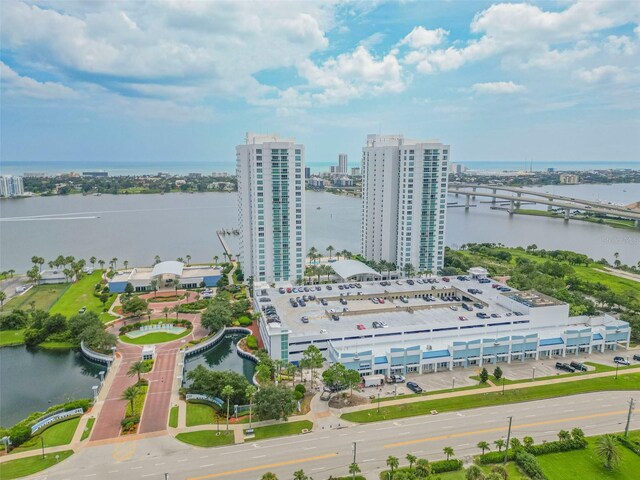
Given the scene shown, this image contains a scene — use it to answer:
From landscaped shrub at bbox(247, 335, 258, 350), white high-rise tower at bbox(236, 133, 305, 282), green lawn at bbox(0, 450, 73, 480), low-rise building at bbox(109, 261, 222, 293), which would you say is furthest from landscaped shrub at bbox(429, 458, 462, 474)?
low-rise building at bbox(109, 261, 222, 293)

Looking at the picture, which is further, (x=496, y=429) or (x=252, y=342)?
(x=252, y=342)

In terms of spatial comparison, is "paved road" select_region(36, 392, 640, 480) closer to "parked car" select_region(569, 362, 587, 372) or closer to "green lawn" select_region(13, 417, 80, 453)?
"green lawn" select_region(13, 417, 80, 453)

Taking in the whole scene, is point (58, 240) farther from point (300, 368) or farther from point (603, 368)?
point (603, 368)

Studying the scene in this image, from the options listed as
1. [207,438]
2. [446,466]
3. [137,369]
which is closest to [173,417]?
[207,438]

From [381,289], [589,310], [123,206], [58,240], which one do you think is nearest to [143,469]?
[381,289]

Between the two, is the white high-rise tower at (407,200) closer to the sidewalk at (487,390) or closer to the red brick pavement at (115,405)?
the sidewalk at (487,390)

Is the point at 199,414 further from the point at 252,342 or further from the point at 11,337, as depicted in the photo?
the point at 11,337
